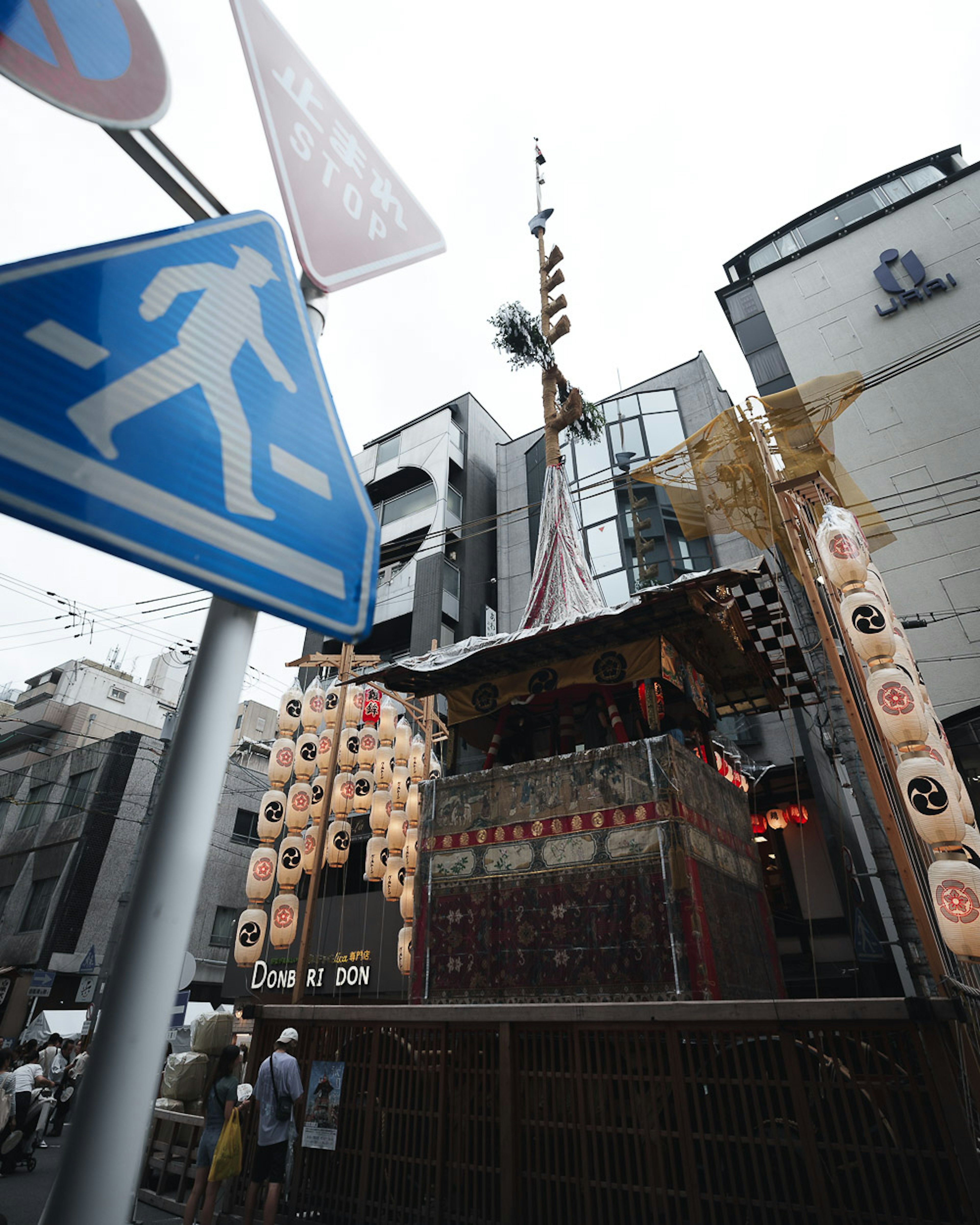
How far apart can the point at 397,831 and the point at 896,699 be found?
9.45 m

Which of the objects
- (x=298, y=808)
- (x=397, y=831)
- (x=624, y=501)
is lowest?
(x=397, y=831)

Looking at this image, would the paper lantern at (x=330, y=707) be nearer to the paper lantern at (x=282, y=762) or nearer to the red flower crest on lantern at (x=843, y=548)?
the paper lantern at (x=282, y=762)

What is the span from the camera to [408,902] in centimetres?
1209

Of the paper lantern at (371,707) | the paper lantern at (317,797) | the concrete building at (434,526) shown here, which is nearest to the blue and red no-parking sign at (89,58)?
the paper lantern at (317,797)

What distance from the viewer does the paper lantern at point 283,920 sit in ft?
38.2

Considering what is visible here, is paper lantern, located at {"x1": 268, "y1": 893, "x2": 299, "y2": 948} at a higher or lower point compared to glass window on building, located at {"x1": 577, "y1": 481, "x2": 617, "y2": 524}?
lower

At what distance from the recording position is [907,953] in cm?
754

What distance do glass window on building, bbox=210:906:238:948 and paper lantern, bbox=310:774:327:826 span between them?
1363 cm

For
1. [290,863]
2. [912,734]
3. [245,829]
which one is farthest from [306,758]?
[245,829]

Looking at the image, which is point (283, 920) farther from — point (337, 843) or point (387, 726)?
point (387, 726)

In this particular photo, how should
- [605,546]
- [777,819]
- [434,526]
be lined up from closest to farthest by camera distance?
[777,819], [605,546], [434,526]

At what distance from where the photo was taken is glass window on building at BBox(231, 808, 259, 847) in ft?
82.8

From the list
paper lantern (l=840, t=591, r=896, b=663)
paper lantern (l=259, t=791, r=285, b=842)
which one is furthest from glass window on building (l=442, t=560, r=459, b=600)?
paper lantern (l=840, t=591, r=896, b=663)

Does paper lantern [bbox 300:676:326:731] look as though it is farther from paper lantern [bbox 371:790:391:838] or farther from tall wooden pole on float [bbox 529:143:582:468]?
tall wooden pole on float [bbox 529:143:582:468]
